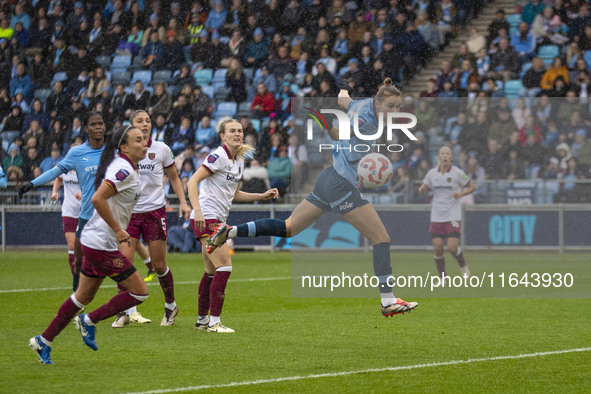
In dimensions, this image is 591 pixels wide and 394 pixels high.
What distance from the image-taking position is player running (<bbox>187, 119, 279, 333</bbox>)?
952cm

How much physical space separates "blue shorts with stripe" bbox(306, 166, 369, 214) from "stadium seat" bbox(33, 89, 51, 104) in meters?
20.5

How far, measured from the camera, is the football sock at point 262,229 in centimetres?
952

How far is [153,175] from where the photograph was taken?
10188 millimetres

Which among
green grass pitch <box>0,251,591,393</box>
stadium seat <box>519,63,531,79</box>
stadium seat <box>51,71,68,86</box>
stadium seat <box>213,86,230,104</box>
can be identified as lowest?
green grass pitch <box>0,251,591,393</box>

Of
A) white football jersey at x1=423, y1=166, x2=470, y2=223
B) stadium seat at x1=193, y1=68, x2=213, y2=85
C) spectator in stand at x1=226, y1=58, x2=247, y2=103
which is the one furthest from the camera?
stadium seat at x1=193, y1=68, x2=213, y2=85

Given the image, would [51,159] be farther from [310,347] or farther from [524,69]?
[310,347]

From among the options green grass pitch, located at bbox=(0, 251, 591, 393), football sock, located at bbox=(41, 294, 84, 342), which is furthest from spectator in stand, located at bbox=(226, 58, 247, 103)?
football sock, located at bbox=(41, 294, 84, 342)

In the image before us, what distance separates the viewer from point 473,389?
6.52 metres

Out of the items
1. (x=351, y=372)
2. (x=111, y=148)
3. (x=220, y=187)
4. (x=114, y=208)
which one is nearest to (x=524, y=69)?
(x=220, y=187)

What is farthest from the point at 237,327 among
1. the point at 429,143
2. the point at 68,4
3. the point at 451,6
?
the point at 68,4

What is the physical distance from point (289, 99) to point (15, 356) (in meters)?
16.4

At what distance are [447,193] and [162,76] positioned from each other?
13.6 meters

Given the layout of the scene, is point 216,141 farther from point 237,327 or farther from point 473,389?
point 473,389

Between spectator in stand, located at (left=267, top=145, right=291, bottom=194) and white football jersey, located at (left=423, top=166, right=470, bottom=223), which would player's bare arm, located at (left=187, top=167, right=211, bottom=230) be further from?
spectator in stand, located at (left=267, top=145, right=291, bottom=194)
